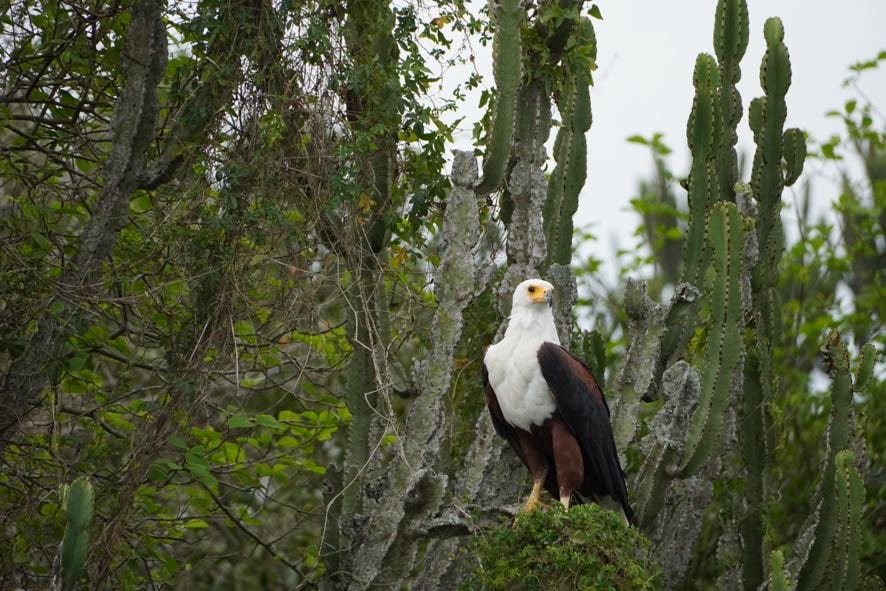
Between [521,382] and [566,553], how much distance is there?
125 cm

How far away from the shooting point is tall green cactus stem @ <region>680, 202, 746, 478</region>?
698 centimetres

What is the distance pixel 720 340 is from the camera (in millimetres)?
7086

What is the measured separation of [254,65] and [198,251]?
95 centimetres

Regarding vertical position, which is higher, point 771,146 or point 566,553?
point 771,146

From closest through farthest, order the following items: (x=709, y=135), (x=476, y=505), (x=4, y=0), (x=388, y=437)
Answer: (x=476, y=505), (x=4, y=0), (x=709, y=135), (x=388, y=437)

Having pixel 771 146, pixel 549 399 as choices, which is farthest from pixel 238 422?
pixel 771 146

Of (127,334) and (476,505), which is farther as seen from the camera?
(127,334)

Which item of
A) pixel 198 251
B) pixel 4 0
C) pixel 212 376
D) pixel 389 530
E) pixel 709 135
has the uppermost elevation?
pixel 709 135

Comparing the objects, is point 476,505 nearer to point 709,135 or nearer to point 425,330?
point 425,330

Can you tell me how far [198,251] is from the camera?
6676 millimetres

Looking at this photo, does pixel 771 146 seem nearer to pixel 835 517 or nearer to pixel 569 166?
pixel 569 166

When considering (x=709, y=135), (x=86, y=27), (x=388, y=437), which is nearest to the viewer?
(x=86, y=27)

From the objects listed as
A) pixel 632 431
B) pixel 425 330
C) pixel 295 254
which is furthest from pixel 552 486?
pixel 295 254

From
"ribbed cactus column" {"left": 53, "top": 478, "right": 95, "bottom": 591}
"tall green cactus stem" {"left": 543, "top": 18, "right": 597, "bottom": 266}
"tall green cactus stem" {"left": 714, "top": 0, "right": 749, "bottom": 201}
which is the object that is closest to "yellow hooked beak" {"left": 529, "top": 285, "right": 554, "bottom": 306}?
"tall green cactus stem" {"left": 543, "top": 18, "right": 597, "bottom": 266}
